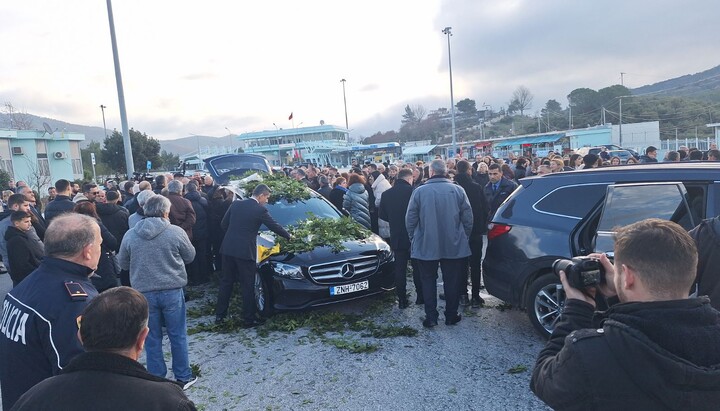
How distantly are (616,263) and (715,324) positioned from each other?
13.0 inches

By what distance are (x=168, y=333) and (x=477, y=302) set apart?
394 cm

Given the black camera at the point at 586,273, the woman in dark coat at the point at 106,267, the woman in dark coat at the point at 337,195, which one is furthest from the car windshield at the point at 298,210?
the black camera at the point at 586,273

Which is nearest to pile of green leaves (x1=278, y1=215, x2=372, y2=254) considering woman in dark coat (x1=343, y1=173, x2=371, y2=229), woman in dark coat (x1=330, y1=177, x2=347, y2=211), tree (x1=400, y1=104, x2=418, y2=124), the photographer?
woman in dark coat (x1=343, y1=173, x2=371, y2=229)

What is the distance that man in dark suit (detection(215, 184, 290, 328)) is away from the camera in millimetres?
5941

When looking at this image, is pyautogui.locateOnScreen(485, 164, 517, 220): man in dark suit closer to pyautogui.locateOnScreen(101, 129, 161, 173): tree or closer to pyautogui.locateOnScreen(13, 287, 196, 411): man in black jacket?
pyautogui.locateOnScreen(13, 287, 196, 411): man in black jacket

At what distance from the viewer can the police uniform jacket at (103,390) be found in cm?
162

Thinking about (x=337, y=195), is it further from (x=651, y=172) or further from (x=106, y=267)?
(x=651, y=172)

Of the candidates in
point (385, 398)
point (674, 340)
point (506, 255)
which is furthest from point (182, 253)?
point (674, 340)

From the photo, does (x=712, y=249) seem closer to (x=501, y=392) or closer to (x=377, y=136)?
(x=501, y=392)

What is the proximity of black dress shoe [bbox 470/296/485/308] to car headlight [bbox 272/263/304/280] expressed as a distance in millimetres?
2377

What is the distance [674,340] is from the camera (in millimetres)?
1452

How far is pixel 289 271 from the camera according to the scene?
237 inches

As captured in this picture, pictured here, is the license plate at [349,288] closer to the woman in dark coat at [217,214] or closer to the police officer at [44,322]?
the woman in dark coat at [217,214]

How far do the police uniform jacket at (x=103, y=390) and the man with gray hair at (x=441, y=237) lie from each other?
4299mm
